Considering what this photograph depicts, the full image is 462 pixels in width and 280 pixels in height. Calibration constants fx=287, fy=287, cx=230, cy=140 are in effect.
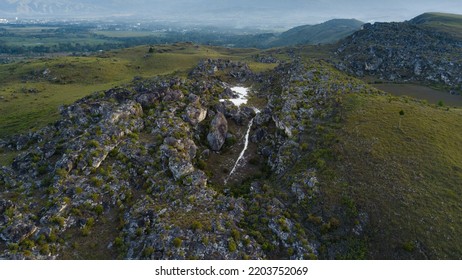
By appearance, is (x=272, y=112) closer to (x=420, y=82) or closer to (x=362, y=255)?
(x=362, y=255)

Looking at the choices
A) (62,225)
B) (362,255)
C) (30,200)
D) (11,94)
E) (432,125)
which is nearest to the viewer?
(362,255)

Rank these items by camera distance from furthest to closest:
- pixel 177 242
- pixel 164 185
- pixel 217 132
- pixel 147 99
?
pixel 147 99 < pixel 217 132 < pixel 164 185 < pixel 177 242

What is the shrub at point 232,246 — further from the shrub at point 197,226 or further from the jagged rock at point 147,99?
the jagged rock at point 147,99

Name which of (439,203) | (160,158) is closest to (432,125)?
(439,203)

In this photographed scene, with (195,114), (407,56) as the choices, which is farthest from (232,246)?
(407,56)

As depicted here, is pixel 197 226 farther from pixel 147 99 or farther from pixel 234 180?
pixel 147 99

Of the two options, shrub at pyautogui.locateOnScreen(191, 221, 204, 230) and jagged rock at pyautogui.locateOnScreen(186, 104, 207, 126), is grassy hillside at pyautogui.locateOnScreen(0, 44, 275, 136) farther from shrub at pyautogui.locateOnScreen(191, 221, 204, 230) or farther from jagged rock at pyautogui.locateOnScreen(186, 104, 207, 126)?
shrub at pyautogui.locateOnScreen(191, 221, 204, 230)
